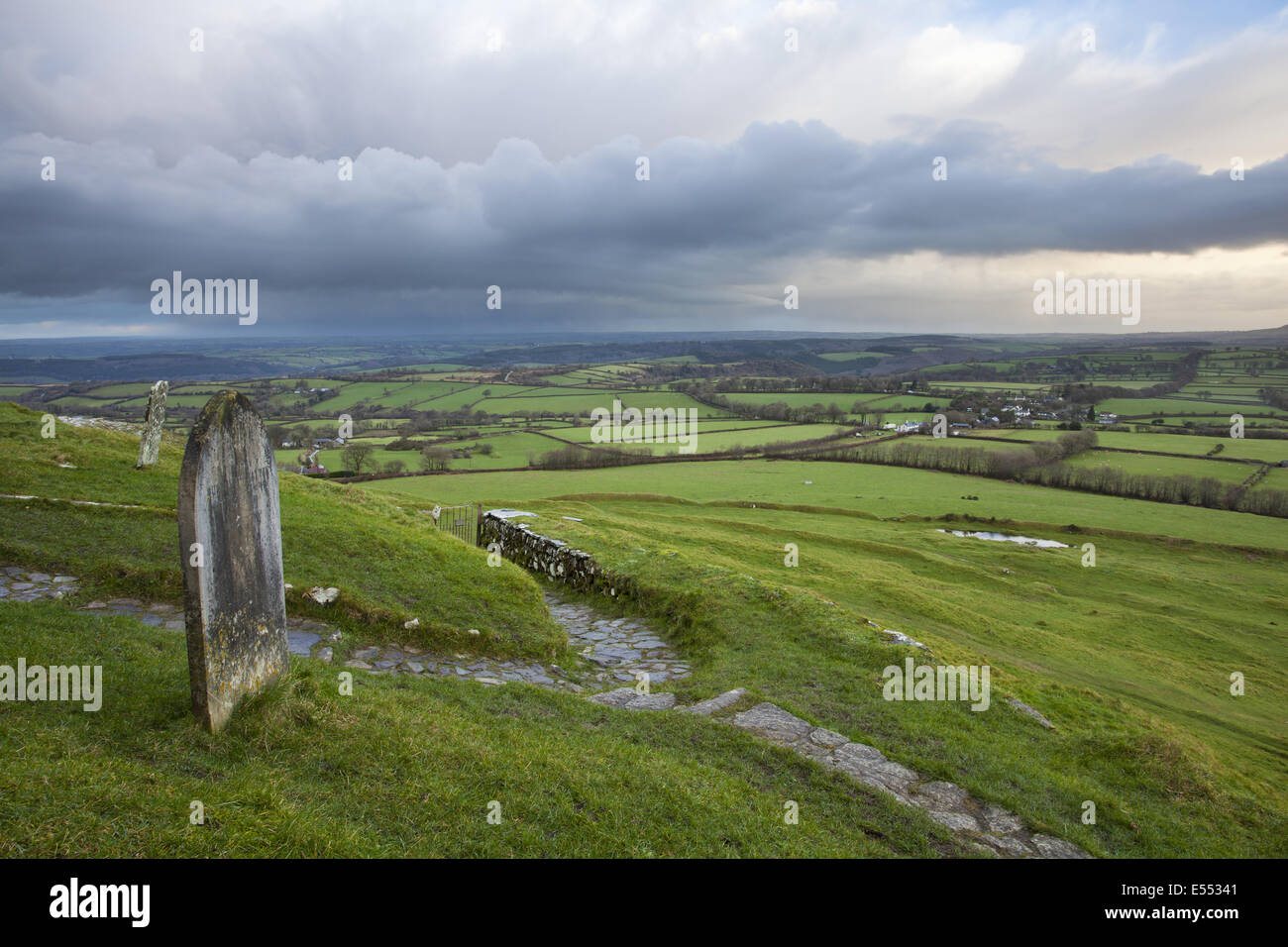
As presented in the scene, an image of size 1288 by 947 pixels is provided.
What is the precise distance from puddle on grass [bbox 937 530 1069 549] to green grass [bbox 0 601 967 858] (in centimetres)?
3883

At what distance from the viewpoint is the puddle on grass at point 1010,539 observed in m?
40.3

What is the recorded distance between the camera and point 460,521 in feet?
69.6

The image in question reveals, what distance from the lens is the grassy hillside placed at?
1053 cm

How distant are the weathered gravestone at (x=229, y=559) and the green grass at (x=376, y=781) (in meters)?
0.44

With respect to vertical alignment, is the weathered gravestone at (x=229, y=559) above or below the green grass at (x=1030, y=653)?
above

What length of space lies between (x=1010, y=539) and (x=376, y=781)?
148 ft

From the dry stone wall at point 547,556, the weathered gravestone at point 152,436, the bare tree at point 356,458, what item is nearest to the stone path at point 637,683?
the dry stone wall at point 547,556

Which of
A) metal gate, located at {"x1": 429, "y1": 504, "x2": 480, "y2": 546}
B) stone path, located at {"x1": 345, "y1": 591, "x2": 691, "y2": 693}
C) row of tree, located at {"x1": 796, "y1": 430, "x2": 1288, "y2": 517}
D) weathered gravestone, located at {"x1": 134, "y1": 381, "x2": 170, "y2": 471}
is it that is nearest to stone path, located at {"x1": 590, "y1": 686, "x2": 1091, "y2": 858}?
stone path, located at {"x1": 345, "y1": 591, "x2": 691, "y2": 693}

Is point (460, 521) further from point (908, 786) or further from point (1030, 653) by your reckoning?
point (1030, 653)

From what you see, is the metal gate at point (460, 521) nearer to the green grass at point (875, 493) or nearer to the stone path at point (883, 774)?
the stone path at point (883, 774)

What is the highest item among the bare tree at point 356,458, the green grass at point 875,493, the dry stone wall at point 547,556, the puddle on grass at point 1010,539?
the bare tree at point 356,458

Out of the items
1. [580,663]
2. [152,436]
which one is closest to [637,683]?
[580,663]

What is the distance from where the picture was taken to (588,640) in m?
12.6
